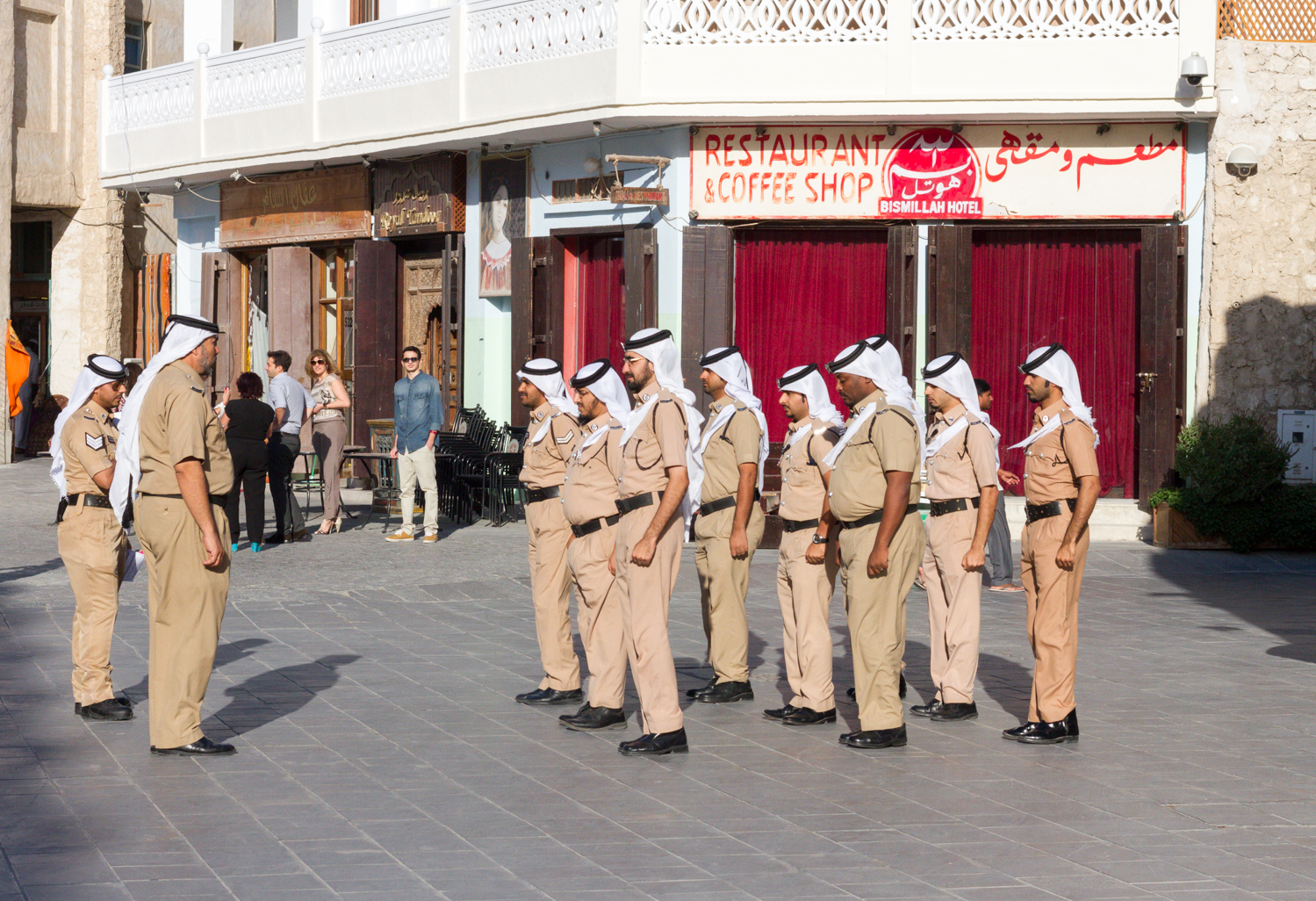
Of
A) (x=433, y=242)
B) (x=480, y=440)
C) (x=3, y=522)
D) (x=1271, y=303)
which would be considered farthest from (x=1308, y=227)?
(x=3, y=522)

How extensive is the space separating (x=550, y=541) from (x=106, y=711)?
2351 millimetres

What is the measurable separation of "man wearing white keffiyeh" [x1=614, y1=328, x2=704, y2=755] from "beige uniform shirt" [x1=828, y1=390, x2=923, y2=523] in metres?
0.75

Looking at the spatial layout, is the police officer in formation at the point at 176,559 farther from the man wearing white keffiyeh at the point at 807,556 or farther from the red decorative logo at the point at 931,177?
the red decorative logo at the point at 931,177

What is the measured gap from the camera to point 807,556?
8.24 meters

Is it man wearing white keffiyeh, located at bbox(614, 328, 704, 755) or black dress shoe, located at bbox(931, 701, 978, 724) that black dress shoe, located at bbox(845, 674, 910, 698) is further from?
man wearing white keffiyeh, located at bbox(614, 328, 704, 755)

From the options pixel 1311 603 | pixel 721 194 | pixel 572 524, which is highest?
pixel 721 194

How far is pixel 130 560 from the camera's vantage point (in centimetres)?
820

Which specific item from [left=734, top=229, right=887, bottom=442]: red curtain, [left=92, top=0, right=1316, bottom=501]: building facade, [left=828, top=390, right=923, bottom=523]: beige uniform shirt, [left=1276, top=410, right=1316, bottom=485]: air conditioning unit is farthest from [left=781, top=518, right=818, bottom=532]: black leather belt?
[left=1276, top=410, right=1316, bottom=485]: air conditioning unit

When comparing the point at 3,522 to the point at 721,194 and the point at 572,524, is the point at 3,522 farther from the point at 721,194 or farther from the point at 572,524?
the point at 572,524

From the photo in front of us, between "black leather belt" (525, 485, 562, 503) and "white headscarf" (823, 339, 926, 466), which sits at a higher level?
"white headscarf" (823, 339, 926, 466)

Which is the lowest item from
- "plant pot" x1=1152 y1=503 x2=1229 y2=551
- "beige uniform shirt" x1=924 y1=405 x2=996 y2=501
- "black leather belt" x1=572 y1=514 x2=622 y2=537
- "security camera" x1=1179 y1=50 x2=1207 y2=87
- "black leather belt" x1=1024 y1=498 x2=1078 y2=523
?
"plant pot" x1=1152 y1=503 x2=1229 y2=551

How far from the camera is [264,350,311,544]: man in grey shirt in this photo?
15656 mm

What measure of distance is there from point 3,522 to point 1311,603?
43.1ft

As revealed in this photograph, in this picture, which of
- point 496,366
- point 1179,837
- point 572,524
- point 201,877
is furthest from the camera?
point 496,366
